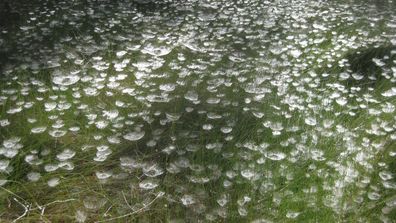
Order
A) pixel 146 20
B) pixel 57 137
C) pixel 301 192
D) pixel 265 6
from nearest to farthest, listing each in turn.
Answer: pixel 301 192 < pixel 57 137 < pixel 146 20 < pixel 265 6

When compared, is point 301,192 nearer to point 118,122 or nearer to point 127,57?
point 118,122

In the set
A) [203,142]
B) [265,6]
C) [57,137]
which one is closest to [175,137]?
[203,142]

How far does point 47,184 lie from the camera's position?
42.3 inches

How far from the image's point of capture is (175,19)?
2.10 meters

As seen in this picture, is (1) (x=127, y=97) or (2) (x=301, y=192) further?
(1) (x=127, y=97)

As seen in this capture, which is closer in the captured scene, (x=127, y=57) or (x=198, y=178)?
(x=198, y=178)

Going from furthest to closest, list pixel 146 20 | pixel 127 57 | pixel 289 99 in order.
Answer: pixel 146 20
pixel 127 57
pixel 289 99

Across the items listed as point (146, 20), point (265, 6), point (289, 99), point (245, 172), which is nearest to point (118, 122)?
point (245, 172)

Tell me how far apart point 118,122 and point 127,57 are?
1.67 ft

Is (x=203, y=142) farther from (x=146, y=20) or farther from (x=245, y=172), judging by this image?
(x=146, y=20)

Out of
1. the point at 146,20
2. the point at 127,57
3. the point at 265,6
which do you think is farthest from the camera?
the point at 265,6

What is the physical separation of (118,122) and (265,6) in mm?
1386

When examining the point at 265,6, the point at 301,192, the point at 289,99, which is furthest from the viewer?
the point at 265,6

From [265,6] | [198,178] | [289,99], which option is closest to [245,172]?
[198,178]
